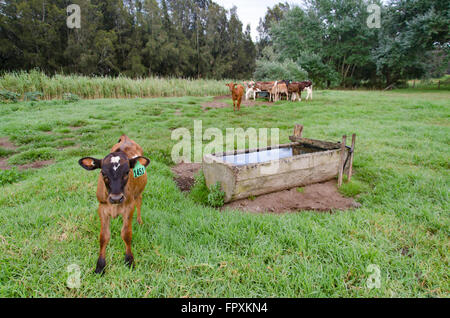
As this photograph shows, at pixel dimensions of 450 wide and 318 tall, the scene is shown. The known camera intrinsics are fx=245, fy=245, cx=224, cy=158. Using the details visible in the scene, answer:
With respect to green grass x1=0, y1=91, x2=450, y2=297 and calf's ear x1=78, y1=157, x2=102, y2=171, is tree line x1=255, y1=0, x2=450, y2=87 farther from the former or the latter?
calf's ear x1=78, y1=157, x2=102, y2=171

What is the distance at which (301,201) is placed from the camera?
3510mm

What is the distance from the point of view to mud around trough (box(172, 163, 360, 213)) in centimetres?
332

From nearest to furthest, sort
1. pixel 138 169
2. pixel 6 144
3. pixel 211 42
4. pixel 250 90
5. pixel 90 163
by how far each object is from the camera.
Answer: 1. pixel 90 163
2. pixel 138 169
3. pixel 6 144
4. pixel 250 90
5. pixel 211 42

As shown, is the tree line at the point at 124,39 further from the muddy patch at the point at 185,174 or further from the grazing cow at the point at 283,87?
the muddy patch at the point at 185,174

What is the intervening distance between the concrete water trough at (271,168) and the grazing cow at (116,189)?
133 centimetres

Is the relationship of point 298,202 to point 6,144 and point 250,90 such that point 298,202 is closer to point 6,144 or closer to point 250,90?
point 6,144

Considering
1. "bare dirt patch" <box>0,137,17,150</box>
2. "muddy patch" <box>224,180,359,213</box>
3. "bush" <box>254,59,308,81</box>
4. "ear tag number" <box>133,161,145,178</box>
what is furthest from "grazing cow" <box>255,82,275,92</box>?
"ear tag number" <box>133,161,145,178</box>

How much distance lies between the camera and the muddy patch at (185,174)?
412 centimetres

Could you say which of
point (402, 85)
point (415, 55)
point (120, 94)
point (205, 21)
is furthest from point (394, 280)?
point (205, 21)

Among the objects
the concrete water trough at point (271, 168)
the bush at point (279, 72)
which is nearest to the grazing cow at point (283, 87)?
the bush at point (279, 72)

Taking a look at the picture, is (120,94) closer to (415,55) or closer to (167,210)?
(167,210)

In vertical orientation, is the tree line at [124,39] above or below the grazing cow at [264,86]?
above

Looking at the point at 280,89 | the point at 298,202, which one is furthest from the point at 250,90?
the point at 298,202

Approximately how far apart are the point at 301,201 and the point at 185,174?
7.10 ft
